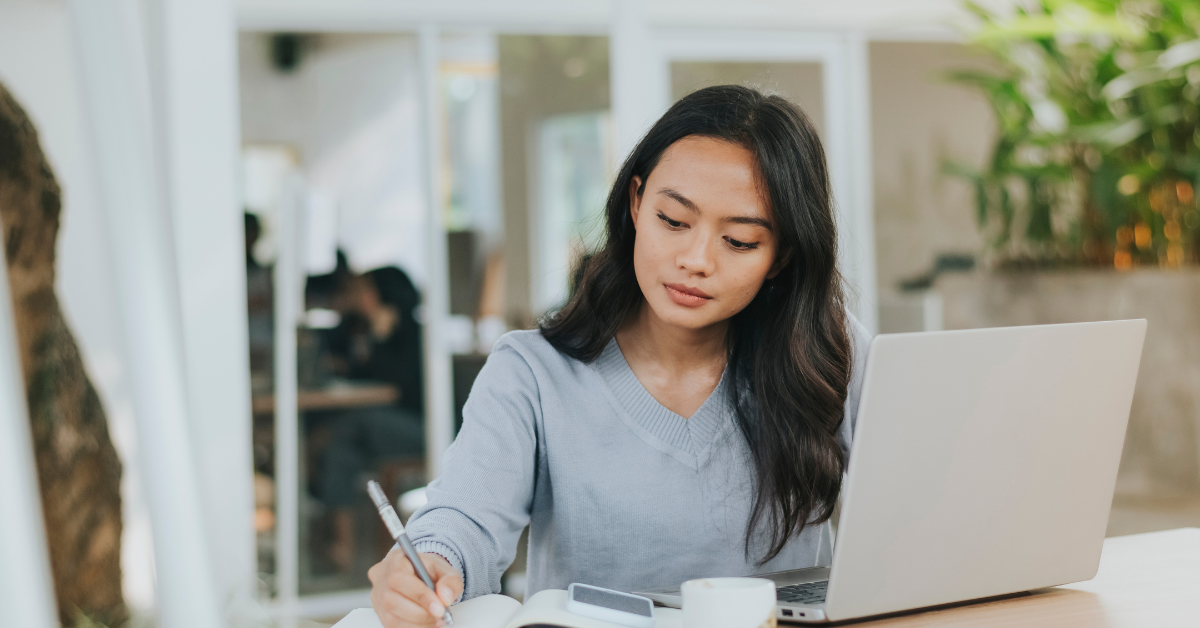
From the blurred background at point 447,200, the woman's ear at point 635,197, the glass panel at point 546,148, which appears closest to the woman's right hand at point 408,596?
the woman's ear at point 635,197

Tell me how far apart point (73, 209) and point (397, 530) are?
299 centimetres

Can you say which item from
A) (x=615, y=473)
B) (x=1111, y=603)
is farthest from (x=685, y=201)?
(x=1111, y=603)

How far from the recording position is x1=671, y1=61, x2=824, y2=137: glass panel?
156 inches

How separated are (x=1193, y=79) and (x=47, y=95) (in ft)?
12.6

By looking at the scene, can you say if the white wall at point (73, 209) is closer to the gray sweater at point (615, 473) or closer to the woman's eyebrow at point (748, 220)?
the gray sweater at point (615, 473)

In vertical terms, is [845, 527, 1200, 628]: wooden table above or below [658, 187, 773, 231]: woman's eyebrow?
below

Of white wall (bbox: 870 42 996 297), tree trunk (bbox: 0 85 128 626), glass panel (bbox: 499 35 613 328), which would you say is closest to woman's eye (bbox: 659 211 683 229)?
tree trunk (bbox: 0 85 128 626)

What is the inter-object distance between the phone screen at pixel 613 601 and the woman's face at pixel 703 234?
416mm

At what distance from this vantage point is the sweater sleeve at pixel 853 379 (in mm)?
1249

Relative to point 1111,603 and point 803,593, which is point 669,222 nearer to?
point 803,593

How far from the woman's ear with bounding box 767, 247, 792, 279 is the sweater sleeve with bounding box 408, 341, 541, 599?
35 centimetres

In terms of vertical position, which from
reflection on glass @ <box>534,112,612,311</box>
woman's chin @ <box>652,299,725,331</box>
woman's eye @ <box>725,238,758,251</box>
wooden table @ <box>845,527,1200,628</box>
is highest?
reflection on glass @ <box>534,112,612,311</box>

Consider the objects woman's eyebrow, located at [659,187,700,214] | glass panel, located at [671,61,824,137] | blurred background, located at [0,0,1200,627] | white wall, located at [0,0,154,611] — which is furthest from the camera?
glass panel, located at [671,61,824,137]

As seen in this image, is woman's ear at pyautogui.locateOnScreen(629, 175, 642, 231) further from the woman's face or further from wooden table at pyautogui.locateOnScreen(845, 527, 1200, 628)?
wooden table at pyautogui.locateOnScreen(845, 527, 1200, 628)
